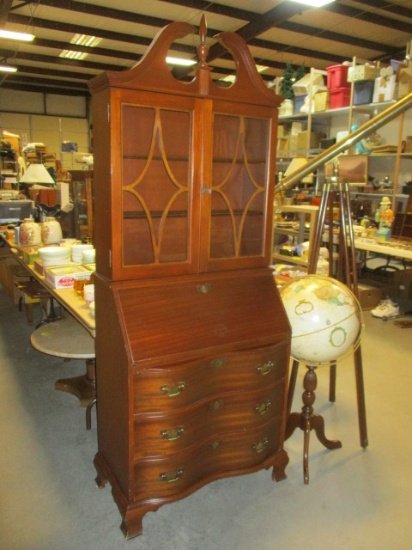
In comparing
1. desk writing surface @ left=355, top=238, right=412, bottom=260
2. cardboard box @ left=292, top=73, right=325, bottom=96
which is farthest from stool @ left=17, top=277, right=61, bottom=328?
cardboard box @ left=292, top=73, right=325, bottom=96

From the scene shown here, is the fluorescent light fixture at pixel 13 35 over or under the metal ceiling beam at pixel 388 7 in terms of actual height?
under

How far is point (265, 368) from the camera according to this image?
1873mm

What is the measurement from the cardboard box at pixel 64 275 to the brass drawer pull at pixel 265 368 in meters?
1.36

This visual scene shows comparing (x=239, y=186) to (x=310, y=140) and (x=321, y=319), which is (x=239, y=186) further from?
(x=310, y=140)

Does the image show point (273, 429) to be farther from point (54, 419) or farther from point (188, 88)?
point (188, 88)

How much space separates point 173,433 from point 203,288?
58 centimetres

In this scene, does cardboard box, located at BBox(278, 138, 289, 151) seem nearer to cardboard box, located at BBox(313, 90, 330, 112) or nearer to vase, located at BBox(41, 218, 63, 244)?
cardboard box, located at BBox(313, 90, 330, 112)

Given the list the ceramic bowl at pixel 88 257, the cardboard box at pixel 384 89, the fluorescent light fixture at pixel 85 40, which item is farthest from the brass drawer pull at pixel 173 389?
the fluorescent light fixture at pixel 85 40

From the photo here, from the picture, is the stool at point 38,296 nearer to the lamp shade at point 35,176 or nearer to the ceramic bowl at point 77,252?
the ceramic bowl at point 77,252

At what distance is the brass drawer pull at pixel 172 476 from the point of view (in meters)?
1.72

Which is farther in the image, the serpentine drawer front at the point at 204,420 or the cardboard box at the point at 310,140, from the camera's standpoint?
the cardboard box at the point at 310,140

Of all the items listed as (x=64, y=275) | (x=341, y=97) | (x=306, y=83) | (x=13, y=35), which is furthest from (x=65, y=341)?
(x=13, y=35)

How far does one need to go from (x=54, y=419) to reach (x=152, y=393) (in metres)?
1.25

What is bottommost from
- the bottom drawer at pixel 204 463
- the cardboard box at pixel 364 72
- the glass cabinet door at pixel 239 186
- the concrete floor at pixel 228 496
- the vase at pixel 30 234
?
the concrete floor at pixel 228 496
